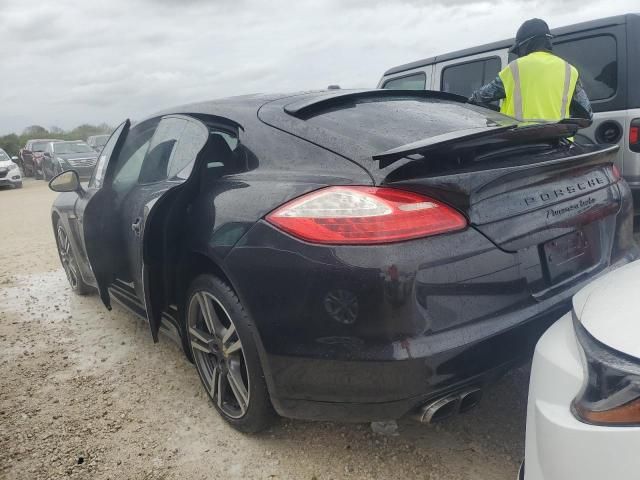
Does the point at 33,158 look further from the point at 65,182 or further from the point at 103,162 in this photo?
the point at 103,162

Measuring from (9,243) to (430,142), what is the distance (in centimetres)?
740

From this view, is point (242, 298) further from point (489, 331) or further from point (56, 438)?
point (56, 438)

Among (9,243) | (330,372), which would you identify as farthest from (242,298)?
(9,243)

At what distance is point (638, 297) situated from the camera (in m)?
1.33

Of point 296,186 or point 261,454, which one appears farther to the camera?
point 261,454

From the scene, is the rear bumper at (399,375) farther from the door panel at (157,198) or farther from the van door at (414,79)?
the van door at (414,79)

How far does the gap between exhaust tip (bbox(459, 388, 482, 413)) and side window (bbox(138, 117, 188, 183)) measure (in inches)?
74.8

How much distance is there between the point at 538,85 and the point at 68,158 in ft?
59.7

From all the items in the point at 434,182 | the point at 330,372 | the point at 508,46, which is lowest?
the point at 330,372

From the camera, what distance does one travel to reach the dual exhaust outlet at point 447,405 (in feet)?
5.70

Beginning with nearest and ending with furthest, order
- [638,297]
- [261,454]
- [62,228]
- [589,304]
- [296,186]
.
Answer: [638,297] < [589,304] < [296,186] < [261,454] < [62,228]

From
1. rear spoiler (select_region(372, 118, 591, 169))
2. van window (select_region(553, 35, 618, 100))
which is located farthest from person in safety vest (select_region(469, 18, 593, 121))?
rear spoiler (select_region(372, 118, 591, 169))

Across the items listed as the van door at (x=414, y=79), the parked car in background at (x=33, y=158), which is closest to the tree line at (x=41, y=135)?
the parked car in background at (x=33, y=158)

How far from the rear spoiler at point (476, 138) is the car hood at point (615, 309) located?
580 mm
